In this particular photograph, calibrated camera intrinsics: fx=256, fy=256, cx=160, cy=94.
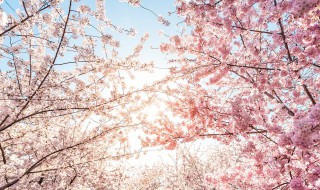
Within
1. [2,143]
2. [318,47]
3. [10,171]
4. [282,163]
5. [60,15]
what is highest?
[60,15]

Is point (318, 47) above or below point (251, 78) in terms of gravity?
below

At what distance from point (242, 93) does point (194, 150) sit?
4.17m

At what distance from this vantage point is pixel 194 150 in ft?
35.2

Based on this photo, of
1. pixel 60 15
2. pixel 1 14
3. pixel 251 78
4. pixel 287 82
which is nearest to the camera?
pixel 1 14

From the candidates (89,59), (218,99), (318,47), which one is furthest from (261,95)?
(89,59)

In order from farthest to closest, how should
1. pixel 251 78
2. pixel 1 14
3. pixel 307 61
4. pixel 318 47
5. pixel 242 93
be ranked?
pixel 242 93
pixel 251 78
pixel 307 61
pixel 318 47
pixel 1 14

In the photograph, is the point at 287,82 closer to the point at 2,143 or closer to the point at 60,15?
the point at 60,15

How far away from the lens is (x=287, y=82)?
6.11 m

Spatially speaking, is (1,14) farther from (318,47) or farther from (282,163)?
(282,163)

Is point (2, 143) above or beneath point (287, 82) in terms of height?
beneath

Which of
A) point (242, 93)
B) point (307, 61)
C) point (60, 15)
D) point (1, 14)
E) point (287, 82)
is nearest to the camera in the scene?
point (1, 14)

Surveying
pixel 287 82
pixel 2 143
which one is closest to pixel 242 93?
pixel 287 82

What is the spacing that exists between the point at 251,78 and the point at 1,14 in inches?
226

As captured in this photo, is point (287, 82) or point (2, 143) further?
point (287, 82)
